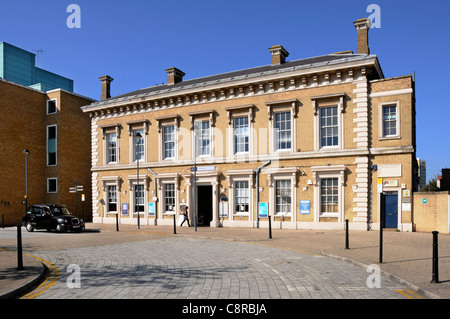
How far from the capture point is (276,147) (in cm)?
2328

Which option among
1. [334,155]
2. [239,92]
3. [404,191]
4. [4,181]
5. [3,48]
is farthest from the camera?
[3,48]

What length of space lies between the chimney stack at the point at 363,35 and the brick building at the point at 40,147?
26146mm

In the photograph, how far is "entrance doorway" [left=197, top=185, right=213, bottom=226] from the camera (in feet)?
92.5

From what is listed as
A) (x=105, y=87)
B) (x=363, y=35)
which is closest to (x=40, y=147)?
(x=105, y=87)

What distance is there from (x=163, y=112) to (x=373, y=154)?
1495 centimetres

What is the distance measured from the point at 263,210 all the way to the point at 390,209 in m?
7.32

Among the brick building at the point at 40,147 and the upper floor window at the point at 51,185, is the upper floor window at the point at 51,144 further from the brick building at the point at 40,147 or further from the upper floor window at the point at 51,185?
the upper floor window at the point at 51,185

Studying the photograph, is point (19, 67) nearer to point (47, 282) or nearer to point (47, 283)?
point (47, 282)

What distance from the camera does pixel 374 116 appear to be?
20.7 meters

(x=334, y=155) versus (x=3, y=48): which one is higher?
(x=3, y=48)

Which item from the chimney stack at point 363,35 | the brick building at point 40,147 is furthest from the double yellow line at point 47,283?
the brick building at point 40,147
